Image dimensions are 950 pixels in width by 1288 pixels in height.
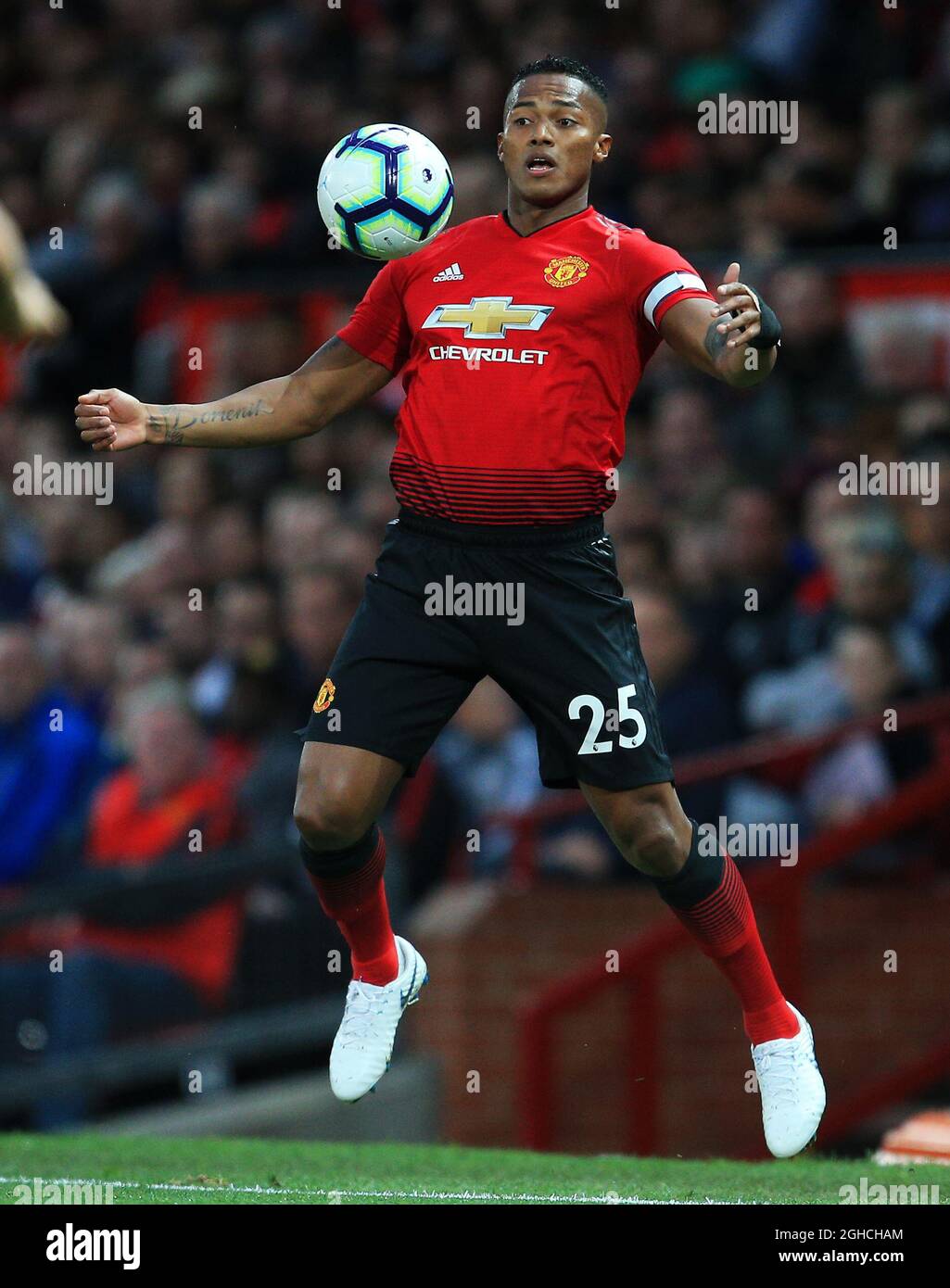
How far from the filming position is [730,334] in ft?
16.7

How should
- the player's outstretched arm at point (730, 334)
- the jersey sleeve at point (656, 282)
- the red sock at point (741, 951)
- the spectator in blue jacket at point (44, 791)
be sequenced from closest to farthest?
the player's outstretched arm at point (730, 334), the jersey sleeve at point (656, 282), the red sock at point (741, 951), the spectator in blue jacket at point (44, 791)

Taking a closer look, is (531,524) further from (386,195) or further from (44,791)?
(44,791)

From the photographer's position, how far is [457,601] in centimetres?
562

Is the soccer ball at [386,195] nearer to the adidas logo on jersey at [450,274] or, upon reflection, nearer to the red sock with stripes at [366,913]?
the adidas logo on jersey at [450,274]

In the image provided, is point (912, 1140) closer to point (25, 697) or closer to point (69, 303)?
point (25, 697)

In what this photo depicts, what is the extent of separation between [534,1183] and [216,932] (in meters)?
3.45

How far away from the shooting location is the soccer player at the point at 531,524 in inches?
219

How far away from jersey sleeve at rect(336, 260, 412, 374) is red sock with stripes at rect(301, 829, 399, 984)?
135 cm

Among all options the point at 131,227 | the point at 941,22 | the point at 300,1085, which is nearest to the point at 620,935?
the point at 300,1085

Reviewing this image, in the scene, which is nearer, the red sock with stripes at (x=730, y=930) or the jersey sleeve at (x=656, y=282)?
the jersey sleeve at (x=656, y=282)

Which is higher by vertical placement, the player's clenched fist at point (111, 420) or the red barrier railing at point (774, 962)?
the player's clenched fist at point (111, 420)

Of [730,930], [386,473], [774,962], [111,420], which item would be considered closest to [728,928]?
[730,930]

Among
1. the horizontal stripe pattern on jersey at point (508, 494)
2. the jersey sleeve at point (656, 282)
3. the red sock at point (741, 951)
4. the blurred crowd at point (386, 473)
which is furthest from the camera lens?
the blurred crowd at point (386, 473)

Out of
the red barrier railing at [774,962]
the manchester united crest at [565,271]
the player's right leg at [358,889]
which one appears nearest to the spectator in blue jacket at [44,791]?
the red barrier railing at [774,962]
